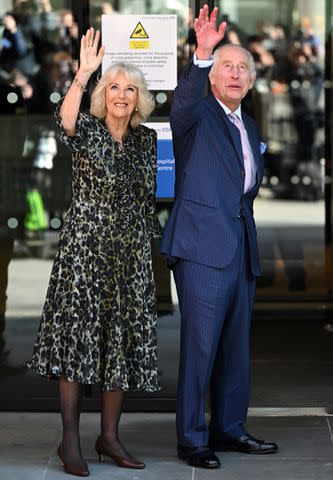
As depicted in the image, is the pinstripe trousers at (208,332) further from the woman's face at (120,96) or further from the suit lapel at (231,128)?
the woman's face at (120,96)

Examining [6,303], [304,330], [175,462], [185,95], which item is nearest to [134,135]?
[185,95]

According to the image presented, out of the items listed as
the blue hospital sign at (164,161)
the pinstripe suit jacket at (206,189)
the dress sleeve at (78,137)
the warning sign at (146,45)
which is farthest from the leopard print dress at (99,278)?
the warning sign at (146,45)

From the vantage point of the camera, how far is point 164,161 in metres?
6.64

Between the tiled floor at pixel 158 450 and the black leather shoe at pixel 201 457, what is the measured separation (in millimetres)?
31

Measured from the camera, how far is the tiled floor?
565 centimetres

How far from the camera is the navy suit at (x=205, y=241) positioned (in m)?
5.62

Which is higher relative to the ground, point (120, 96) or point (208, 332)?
point (120, 96)

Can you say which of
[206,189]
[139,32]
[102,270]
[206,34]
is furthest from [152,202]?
[139,32]

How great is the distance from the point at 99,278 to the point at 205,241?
480 mm

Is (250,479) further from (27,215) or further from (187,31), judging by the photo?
(27,215)

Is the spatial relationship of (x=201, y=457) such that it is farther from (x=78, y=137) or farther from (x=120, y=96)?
(x=120, y=96)

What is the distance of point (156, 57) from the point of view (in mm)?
6680

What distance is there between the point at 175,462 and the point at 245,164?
136 cm

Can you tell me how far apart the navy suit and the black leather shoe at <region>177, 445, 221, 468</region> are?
0.11ft
